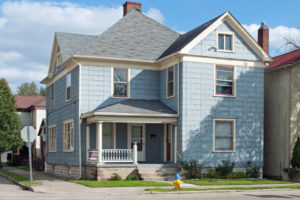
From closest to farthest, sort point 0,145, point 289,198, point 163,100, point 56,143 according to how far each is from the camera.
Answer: point 289,198 < point 163,100 < point 56,143 < point 0,145

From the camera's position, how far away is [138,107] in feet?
78.8

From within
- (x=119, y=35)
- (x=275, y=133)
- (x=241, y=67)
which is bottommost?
(x=275, y=133)

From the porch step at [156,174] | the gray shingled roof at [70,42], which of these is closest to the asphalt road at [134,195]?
the porch step at [156,174]

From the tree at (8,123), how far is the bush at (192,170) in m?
22.3

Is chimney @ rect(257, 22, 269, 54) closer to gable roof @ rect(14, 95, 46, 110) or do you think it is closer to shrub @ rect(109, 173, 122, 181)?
shrub @ rect(109, 173, 122, 181)

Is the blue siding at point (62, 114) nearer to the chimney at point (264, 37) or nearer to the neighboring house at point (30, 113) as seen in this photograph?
the chimney at point (264, 37)

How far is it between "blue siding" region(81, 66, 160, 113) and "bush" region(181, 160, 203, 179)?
4.84 m

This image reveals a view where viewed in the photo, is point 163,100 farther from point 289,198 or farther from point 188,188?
point 289,198

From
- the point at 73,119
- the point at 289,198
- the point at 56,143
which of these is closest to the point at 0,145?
the point at 56,143

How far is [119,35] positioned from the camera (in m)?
26.2

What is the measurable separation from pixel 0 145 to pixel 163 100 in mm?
20259

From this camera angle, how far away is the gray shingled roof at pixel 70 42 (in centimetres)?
2755

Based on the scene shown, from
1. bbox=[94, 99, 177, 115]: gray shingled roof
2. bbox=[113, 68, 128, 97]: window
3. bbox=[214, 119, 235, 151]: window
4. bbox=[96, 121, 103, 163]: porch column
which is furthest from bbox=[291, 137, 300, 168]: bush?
bbox=[96, 121, 103, 163]: porch column

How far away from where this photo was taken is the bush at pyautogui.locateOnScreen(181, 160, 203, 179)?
2275 centimetres
